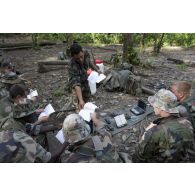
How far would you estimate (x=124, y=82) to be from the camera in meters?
6.99

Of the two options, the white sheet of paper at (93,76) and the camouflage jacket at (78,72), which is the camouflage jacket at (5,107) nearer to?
the camouflage jacket at (78,72)

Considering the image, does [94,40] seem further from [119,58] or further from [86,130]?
[86,130]

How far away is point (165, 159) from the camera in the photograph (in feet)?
10.1

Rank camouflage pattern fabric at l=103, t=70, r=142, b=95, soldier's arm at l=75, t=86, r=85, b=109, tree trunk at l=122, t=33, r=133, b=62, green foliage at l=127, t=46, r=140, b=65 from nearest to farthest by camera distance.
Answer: soldier's arm at l=75, t=86, r=85, b=109 < camouflage pattern fabric at l=103, t=70, r=142, b=95 < tree trunk at l=122, t=33, r=133, b=62 < green foliage at l=127, t=46, r=140, b=65

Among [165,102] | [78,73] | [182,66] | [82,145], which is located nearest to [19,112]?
[82,145]

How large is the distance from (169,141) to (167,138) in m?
0.04

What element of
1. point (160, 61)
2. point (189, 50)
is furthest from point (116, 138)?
point (189, 50)

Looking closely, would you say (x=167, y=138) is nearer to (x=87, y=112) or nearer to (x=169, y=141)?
(x=169, y=141)

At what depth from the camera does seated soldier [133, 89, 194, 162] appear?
9.85ft

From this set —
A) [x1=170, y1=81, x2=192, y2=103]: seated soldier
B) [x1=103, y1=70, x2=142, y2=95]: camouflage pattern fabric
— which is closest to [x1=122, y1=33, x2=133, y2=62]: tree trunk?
[x1=103, y1=70, x2=142, y2=95]: camouflage pattern fabric

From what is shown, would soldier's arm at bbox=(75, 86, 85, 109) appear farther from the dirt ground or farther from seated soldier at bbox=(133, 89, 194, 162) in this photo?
seated soldier at bbox=(133, 89, 194, 162)

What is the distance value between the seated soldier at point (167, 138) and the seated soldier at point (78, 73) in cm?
171

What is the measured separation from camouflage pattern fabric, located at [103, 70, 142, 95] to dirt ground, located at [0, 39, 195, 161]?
15 centimetres

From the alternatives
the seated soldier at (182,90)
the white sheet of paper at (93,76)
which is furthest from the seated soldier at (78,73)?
the seated soldier at (182,90)
